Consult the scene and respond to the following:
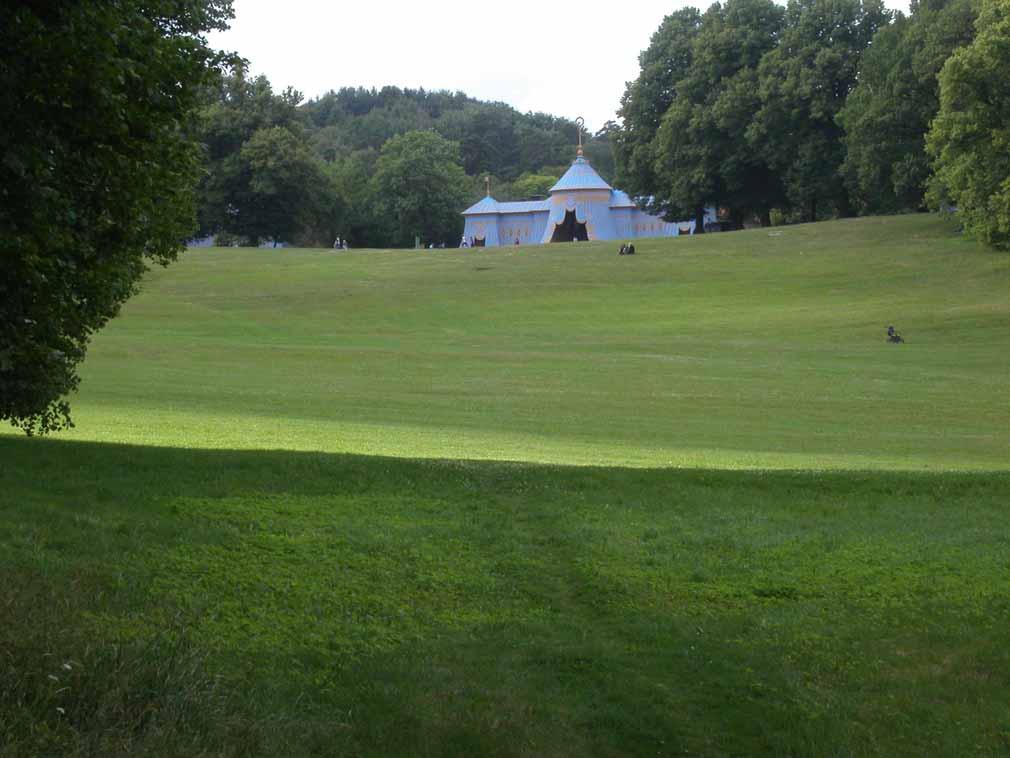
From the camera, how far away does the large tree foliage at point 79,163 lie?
8.09 metres

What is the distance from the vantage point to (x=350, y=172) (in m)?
111

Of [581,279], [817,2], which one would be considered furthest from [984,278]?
[817,2]

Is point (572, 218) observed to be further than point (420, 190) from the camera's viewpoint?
No

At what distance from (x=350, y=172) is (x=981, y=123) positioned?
6744 cm

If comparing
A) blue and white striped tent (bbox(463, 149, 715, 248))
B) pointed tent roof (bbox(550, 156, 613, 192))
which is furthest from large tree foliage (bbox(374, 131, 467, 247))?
pointed tent roof (bbox(550, 156, 613, 192))

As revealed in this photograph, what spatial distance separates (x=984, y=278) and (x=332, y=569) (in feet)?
170

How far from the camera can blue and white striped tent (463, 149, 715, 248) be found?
97688 millimetres

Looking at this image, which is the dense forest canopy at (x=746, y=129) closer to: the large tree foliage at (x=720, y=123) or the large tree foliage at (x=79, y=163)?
the large tree foliage at (x=720, y=123)

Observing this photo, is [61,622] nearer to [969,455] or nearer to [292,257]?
[969,455]

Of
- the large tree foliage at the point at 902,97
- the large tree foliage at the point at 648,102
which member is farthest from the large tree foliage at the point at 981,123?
the large tree foliage at the point at 648,102

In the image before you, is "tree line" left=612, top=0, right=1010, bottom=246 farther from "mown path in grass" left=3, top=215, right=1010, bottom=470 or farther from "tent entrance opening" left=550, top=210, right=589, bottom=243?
"tent entrance opening" left=550, top=210, right=589, bottom=243

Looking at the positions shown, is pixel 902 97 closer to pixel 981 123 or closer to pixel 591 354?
pixel 981 123

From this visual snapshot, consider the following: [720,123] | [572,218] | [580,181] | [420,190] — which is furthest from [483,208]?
[720,123]

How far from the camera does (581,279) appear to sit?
2410 inches
